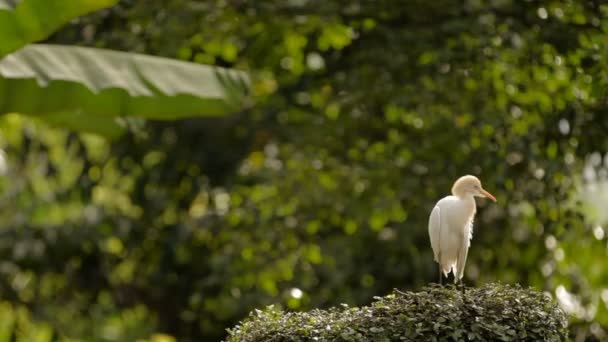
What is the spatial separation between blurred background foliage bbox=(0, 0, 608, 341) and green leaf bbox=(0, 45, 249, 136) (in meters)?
1.65

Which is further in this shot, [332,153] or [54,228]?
[54,228]

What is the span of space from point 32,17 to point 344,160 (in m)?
4.07

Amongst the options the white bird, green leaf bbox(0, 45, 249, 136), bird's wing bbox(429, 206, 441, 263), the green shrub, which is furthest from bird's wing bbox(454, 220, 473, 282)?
green leaf bbox(0, 45, 249, 136)

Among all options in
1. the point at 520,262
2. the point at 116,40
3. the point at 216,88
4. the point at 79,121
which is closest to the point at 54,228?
the point at 116,40

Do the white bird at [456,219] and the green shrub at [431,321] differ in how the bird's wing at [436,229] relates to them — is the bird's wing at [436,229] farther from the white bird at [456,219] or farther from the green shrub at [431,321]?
the green shrub at [431,321]

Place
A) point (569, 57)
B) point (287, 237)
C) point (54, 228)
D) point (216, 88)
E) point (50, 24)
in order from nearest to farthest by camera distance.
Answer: point (50, 24) → point (216, 88) → point (569, 57) → point (287, 237) → point (54, 228)

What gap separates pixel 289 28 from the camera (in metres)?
9.91

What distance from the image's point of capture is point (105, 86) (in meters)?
7.43

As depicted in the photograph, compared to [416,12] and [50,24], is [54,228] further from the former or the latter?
[50,24]

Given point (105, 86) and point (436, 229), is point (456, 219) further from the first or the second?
point (105, 86)

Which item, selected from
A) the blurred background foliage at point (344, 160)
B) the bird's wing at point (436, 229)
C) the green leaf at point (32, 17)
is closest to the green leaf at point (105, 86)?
the green leaf at point (32, 17)

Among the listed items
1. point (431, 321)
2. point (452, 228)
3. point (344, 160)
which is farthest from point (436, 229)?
point (344, 160)

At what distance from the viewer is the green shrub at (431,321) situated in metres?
4.71

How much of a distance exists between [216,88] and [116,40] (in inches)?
85.4
